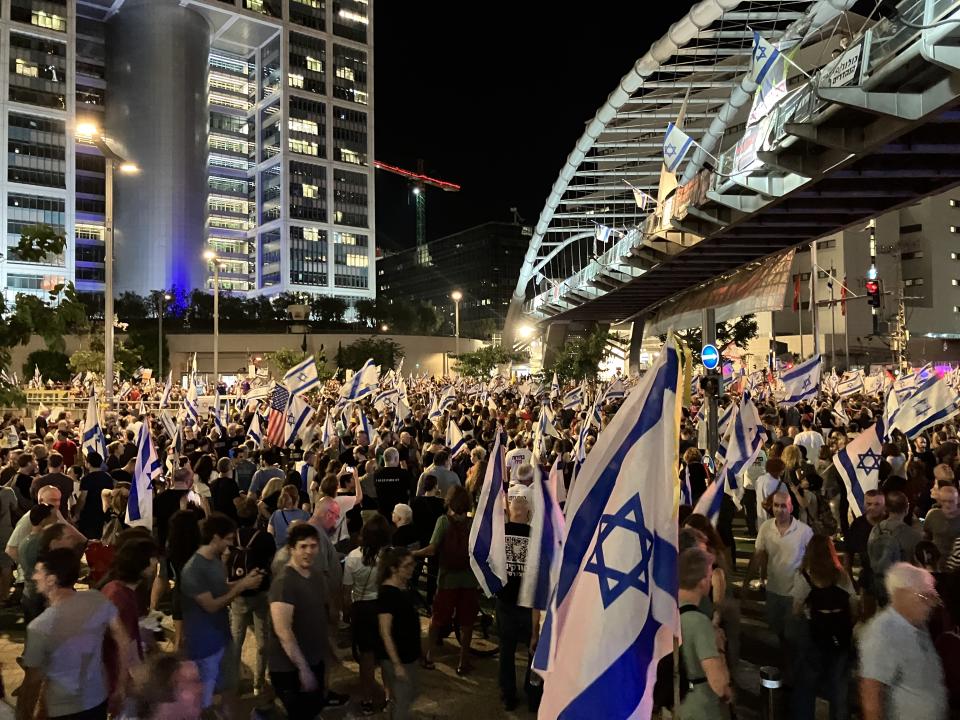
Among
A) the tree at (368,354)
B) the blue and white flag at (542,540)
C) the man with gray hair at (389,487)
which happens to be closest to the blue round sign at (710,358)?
the man with gray hair at (389,487)

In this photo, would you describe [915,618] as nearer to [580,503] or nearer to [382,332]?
[580,503]

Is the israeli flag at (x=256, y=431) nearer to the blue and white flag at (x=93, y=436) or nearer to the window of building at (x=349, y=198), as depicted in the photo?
the blue and white flag at (x=93, y=436)

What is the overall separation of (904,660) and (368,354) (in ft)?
238

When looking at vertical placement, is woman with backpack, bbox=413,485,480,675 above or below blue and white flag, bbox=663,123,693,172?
below

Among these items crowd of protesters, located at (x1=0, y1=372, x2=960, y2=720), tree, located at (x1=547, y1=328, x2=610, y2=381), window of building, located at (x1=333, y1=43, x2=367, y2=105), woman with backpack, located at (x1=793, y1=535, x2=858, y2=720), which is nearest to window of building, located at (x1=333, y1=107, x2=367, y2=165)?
window of building, located at (x1=333, y1=43, x2=367, y2=105)

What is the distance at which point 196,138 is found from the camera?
120938 millimetres

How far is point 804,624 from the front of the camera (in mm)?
5469

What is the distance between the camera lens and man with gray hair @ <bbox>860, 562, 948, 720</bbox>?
160 inches

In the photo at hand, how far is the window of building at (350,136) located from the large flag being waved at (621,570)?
13385cm

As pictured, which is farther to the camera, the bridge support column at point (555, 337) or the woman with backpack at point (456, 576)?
the bridge support column at point (555, 337)

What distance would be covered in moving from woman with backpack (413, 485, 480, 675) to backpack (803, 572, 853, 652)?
9.70 feet

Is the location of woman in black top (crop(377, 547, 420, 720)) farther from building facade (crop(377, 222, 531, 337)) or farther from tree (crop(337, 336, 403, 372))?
building facade (crop(377, 222, 531, 337))

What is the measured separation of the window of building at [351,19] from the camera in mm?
135375

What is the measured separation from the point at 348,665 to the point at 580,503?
4624mm
